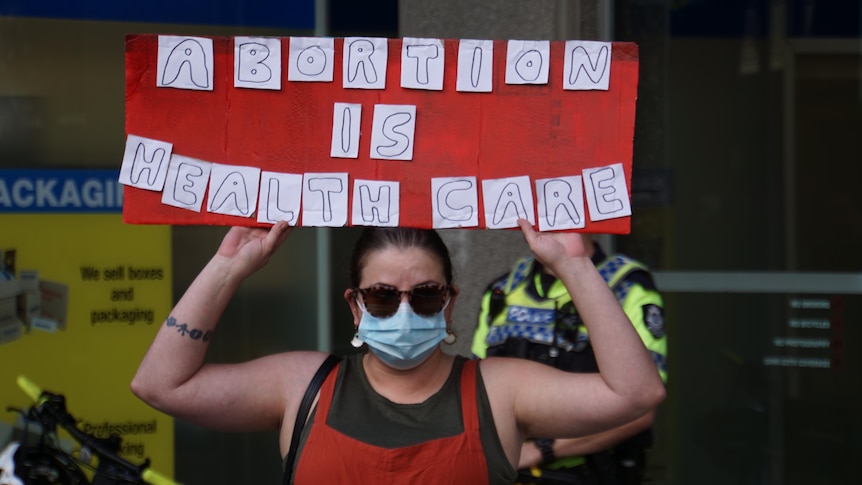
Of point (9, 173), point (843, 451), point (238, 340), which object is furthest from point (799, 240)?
point (9, 173)

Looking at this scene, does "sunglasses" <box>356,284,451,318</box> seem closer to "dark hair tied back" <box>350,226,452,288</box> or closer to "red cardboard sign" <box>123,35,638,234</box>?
"dark hair tied back" <box>350,226,452,288</box>

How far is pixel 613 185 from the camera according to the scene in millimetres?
2871

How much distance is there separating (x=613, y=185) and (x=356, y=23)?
3.13 m

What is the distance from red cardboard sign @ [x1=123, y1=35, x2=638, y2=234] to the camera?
2.89 metres

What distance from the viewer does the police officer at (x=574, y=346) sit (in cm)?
355

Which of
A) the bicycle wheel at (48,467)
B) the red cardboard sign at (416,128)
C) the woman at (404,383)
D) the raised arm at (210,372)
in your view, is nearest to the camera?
the woman at (404,383)

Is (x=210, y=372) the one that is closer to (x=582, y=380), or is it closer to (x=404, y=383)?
(x=404, y=383)

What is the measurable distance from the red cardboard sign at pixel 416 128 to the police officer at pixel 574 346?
2.38 ft

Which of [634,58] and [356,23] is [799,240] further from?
[634,58]

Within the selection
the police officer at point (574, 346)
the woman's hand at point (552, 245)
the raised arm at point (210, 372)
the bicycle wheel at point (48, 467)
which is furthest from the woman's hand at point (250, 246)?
the police officer at point (574, 346)

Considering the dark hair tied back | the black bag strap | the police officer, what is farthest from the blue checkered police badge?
the black bag strap

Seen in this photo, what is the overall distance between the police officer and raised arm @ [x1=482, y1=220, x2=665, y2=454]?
724 mm

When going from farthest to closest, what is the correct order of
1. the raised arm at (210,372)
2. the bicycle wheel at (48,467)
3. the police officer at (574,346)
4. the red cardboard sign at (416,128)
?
the police officer at (574,346) < the bicycle wheel at (48,467) < the red cardboard sign at (416,128) < the raised arm at (210,372)

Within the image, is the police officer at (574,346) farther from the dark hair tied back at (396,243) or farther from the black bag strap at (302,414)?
the black bag strap at (302,414)
